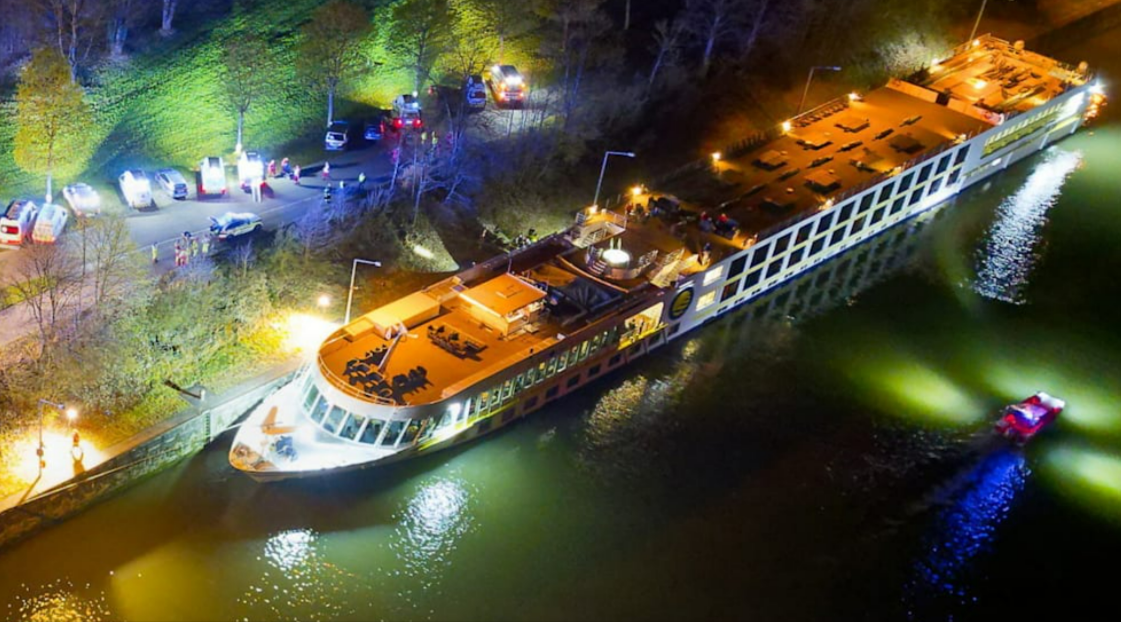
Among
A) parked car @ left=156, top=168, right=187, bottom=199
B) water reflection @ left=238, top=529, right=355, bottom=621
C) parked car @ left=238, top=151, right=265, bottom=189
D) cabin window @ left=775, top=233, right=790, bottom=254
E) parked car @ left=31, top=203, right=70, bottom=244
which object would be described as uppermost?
cabin window @ left=775, top=233, right=790, bottom=254

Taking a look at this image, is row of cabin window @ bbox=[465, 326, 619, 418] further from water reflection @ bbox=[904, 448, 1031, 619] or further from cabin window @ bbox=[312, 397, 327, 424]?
water reflection @ bbox=[904, 448, 1031, 619]

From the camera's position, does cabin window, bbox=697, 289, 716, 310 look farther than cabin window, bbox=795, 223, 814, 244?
No

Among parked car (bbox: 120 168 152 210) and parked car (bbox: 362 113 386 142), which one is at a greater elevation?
parked car (bbox: 362 113 386 142)

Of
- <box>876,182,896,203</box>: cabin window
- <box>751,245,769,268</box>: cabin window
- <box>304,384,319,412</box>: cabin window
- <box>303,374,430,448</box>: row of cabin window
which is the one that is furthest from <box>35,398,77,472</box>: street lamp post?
<box>876,182,896,203</box>: cabin window

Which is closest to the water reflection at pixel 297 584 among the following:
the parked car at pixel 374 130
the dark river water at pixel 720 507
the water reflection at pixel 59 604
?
the dark river water at pixel 720 507

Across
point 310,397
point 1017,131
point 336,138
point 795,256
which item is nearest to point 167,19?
point 336,138

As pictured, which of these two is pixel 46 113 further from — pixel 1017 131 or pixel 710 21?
pixel 1017 131

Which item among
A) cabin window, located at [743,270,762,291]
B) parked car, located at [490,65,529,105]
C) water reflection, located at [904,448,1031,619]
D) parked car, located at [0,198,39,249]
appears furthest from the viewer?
parked car, located at [490,65,529,105]
